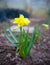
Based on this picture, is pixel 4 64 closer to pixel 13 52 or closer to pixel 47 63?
pixel 13 52

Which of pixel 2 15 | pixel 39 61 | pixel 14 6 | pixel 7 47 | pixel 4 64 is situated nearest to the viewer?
pixel 4 64

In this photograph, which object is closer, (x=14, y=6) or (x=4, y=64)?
(x=4, y=64)

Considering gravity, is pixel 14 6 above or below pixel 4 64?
below

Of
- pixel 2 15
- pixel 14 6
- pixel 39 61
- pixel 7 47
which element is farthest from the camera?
pixel 14 6

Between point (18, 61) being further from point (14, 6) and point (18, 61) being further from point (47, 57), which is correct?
point (14, 6)

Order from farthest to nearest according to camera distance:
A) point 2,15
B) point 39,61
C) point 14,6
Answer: point 14,6 < point 2,15 < point 39,61

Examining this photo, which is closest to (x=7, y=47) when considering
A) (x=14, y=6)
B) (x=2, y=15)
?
(x=2, y=15)

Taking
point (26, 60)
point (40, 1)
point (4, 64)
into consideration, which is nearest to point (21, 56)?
point (26, 60)

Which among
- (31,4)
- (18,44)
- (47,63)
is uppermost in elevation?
(18,44)

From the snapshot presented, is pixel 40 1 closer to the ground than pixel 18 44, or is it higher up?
closer to the ground
